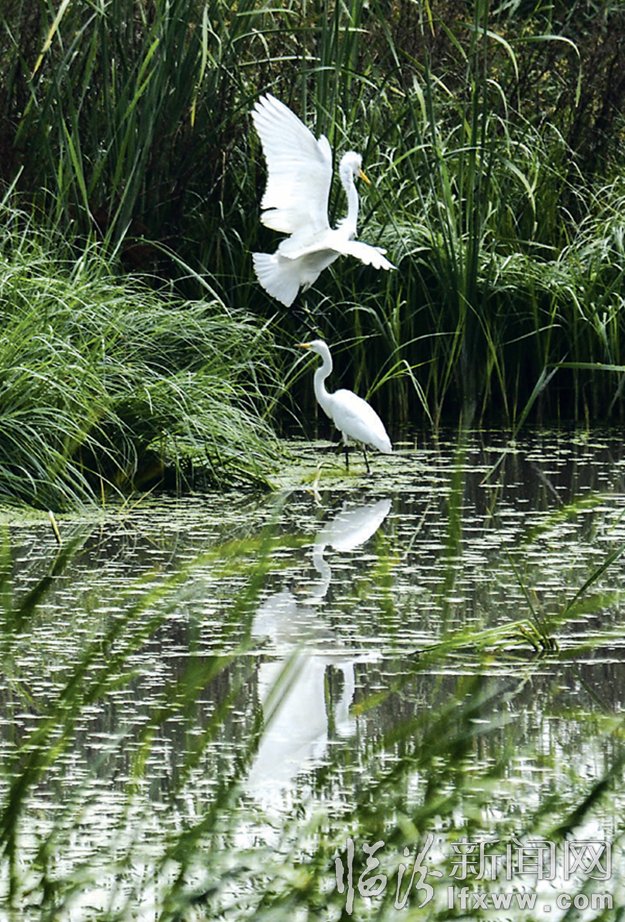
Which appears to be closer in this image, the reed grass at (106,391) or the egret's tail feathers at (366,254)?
the reed grass at (106,391)

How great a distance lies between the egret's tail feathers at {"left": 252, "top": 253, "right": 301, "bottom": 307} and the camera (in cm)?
694

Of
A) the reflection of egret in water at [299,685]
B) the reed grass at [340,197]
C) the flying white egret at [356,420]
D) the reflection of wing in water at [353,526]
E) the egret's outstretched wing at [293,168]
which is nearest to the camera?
the reflection of egret in water at [299,685]

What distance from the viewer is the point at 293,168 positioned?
6.84 m

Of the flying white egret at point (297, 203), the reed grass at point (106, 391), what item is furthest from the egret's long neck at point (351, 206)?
the reed grass at point (106, 391)

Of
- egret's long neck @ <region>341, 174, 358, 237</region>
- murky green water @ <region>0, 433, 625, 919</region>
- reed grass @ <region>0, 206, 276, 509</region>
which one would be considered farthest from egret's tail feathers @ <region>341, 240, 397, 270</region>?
murky green water @ <region>0, 433, 625, 919</region>

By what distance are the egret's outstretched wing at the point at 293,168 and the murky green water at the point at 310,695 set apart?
1361 mm

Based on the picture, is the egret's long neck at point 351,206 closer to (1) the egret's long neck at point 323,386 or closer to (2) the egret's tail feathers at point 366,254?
(2) the egret's tail feathers at point 366,254

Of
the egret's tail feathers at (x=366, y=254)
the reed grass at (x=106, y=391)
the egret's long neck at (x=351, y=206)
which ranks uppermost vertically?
the egret's long neck at (x=351, y=206)

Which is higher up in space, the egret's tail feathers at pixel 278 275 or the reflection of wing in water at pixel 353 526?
the egret's tail feathers at pixel 278 275

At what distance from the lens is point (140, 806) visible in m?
2.84

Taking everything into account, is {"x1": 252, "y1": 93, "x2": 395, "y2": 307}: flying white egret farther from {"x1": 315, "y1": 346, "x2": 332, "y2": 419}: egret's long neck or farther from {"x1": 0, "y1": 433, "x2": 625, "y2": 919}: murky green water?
{"x1": 0, "y1": 433, "x2": 625, "y2": 919}: murky green water

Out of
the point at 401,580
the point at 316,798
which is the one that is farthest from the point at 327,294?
the point at 316,798

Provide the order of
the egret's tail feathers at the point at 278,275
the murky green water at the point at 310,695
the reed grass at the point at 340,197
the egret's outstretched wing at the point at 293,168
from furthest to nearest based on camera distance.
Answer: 1. the reed grass at the point at 340,197
2. the egret's tail feathers at the point at 278,275
3. the egret's outstretched wing at the point at 293,168
4. the murky green water at the point at 310,695

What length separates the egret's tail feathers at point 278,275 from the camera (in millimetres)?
6941
